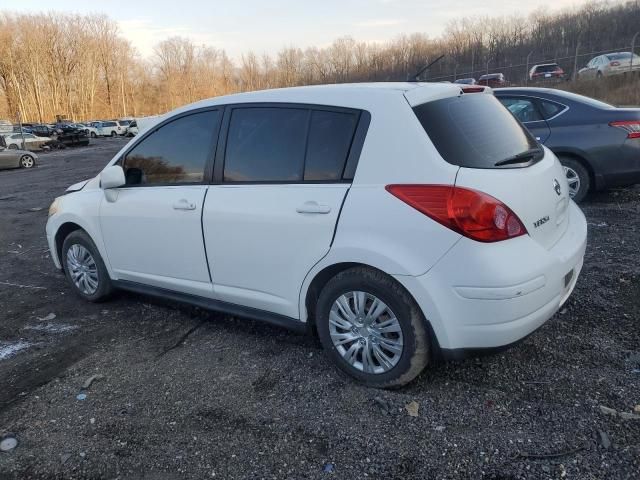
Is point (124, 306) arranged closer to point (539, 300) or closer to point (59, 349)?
point (59, 349)

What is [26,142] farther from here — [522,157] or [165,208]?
[522,157]

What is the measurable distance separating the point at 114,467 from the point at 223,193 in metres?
1.75

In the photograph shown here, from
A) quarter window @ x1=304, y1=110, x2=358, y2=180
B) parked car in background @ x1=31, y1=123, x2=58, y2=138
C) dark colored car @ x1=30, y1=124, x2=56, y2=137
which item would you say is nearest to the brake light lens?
quarter window @ x1=304, y1=110, x2=358, y2=180

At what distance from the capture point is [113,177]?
4109 mm

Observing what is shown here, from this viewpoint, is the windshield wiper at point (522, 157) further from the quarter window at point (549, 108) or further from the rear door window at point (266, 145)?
the quarter window at point (549, 108)

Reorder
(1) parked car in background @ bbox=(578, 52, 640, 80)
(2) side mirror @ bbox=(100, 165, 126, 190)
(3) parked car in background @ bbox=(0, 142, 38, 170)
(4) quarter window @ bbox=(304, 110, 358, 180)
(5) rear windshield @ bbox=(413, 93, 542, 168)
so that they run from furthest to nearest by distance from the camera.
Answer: (1) parked car in background @ bbox=(578, 52, 640, 80) < (3) parked car in background @ bbox=(0, 142, 38, 170) < (2) side mirror @ bbox=(100, 165, 126, 190) < (4) quarter window @ bbox=(304, 110, 358, 180) < (5) rear windshield @ bbox=(413, 93, 542, 168)

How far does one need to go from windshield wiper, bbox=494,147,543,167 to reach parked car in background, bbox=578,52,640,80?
23.8 metres

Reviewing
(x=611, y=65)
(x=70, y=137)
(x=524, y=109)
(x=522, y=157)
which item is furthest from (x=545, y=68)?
(x=522, y=157)

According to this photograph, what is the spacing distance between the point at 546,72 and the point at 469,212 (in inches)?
1313

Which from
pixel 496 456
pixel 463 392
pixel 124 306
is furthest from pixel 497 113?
pixel 124 306

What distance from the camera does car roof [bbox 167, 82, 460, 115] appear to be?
3.01 m

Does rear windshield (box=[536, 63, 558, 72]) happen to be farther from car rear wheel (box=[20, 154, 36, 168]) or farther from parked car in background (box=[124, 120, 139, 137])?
parked car in background (box=[124, 120, 139, 137])

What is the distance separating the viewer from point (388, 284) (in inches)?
112

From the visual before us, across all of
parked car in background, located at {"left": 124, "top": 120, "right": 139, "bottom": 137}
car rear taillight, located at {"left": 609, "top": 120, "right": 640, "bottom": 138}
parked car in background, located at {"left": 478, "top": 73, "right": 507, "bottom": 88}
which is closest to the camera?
car rear taillight, located at {"left": 609, "top": 120, "right": 640, "bottom": 138}
